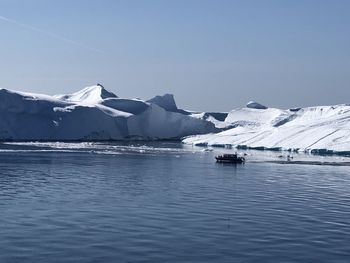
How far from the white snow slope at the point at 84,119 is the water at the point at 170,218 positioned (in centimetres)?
7315

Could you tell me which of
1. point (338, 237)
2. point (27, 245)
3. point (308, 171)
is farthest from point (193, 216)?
point (308, 171)

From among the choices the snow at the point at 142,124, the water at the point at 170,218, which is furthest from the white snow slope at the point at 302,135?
the water at the point at 170,218

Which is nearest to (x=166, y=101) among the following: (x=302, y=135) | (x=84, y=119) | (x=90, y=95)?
(x=90, y=95)

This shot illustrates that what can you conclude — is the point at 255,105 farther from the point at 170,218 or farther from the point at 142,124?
the point at 170,218

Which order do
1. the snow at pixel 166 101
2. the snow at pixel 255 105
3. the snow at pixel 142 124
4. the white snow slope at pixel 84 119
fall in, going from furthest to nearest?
the snow at pixel 255 105 < the snow at pixel 166 101 < the white snow slope at pixel 84 119 < the snow at pixel 142 124

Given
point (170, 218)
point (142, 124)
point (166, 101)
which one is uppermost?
point (166, 101)

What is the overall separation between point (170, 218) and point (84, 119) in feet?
325

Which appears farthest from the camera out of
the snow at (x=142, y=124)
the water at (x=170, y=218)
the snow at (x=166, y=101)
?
the snow at (x=166, y=101)

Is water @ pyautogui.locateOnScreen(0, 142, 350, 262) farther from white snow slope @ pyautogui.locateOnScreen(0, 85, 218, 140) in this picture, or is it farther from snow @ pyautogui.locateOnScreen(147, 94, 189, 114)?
snow @ pyautogui.locateOnScreen(147, 94, 189, 114)

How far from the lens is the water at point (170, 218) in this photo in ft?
64.6

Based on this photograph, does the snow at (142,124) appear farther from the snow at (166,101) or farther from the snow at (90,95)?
the snow at (166,101)

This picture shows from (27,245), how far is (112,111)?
112m

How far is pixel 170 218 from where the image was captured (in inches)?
1032

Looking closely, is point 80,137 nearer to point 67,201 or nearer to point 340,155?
point 340,155
